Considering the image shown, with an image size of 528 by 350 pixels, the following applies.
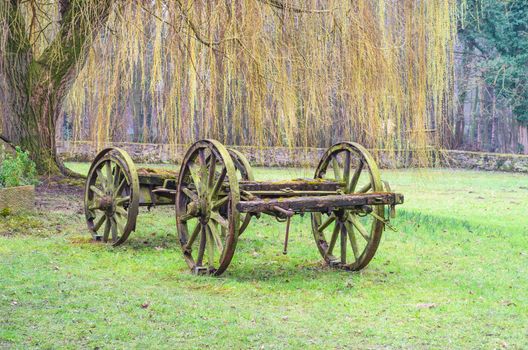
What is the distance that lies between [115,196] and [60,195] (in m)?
3.62

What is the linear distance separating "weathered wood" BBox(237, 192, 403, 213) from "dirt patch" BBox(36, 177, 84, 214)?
5096 mm

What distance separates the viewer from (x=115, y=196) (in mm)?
9102

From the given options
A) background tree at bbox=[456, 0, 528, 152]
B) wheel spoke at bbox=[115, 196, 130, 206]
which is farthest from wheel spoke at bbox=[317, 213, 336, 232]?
background tree at bbox=[456, 0, 528, 152]

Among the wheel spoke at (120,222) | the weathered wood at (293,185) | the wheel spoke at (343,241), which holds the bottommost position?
the wheel spoke at (343,241)

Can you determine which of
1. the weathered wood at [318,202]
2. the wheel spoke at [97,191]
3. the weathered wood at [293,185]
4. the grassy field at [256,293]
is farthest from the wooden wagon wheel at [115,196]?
the weathered wood at [318,202]

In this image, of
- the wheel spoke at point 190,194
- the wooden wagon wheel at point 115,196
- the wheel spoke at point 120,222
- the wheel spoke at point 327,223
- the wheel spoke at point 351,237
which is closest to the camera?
the wheel spoke at point 190,194

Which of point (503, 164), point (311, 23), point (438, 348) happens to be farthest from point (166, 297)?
point (503, 164)

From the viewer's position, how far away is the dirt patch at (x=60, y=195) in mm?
11516

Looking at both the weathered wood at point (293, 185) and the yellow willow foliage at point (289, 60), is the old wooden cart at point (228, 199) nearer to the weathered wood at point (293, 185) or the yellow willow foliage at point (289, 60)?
the weathered wood at point (293, 185)

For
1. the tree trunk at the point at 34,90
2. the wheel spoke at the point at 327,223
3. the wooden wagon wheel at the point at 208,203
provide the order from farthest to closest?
the tree trunk at the point at 34,90
the wheel spoke at the point at 327,223
the wooden wagon wheel at the point at 208,203

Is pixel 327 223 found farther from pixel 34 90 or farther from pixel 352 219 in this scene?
pixel 34 90

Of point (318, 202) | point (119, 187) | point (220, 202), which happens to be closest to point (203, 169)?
point (220, 202)

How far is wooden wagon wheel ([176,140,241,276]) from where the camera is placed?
6973mm

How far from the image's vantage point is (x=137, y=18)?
9.01m
